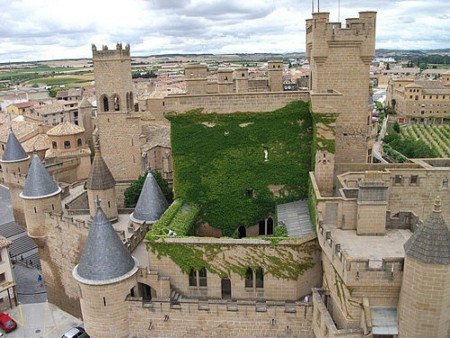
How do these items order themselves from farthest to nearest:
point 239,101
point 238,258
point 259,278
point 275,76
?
point 275,76, point 239,101, point 259,278, point 238,258

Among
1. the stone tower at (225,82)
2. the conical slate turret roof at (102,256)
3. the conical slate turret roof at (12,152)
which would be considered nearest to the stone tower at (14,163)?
the conical slate turret roof at (12,152)

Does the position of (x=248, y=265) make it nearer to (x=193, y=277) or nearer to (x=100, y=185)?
(x=193, y=277)

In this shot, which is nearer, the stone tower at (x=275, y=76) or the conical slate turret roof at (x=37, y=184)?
the conical slate turret roof at (x=37, y=184)

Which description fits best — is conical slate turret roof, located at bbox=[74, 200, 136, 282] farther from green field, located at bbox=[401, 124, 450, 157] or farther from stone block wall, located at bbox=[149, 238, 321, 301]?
green field, located at bbox=[401, 124, 450, 157]

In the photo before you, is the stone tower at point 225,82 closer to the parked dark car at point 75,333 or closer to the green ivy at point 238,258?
the green ivy at point 238,258

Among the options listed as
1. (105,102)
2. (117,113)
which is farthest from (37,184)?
(105,102)

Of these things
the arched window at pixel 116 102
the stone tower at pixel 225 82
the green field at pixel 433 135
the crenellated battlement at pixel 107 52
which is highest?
the crenellated battlement at pixel 107 52

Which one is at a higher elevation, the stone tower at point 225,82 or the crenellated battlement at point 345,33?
the crenellated battlement at point 345,33
